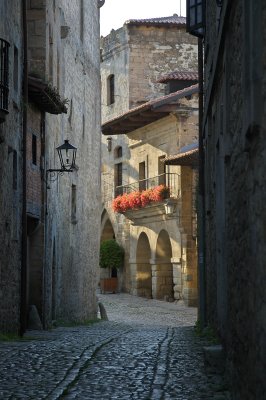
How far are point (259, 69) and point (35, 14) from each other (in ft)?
55.9

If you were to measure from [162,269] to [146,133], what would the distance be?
6.20 meters

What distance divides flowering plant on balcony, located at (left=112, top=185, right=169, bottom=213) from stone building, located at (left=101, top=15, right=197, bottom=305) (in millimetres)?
389

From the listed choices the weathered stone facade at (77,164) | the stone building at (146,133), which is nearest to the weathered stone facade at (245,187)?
the weathered stone facade at (77,164)

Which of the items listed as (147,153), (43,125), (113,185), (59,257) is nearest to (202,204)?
(43,125)

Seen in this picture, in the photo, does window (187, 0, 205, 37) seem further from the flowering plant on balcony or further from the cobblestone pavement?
the flowering plant on balcony

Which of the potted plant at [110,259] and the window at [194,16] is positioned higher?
the window at [194,16]

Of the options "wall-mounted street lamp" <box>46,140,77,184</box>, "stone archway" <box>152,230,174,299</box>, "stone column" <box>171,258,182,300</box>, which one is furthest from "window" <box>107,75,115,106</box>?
"wall-mounted street lamp" <box>46,140,77,184</box>

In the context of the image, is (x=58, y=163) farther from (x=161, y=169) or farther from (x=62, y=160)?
Result: (x=161, y=169)

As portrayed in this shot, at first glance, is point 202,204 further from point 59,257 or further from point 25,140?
point 59,257

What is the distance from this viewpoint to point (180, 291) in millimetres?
36312

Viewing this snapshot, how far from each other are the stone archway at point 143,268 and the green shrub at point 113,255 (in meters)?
2.00

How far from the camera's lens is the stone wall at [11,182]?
16766mm

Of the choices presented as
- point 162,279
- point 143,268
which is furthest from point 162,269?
point 143,268

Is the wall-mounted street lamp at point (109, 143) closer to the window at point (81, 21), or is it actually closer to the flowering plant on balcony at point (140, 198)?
the flowering plant on balcony at point (140, 198)
